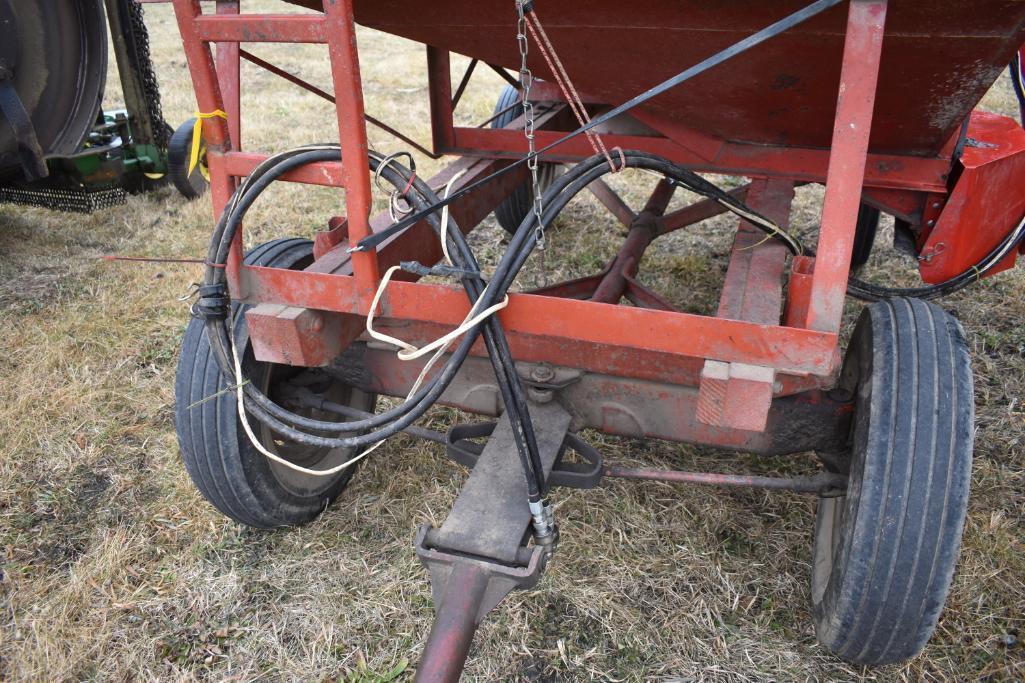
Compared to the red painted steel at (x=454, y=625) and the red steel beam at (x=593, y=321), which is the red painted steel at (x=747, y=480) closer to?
the red steel beam at (x=593, y=321)

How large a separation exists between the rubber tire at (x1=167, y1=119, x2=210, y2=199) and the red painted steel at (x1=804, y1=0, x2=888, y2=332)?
4.31 m

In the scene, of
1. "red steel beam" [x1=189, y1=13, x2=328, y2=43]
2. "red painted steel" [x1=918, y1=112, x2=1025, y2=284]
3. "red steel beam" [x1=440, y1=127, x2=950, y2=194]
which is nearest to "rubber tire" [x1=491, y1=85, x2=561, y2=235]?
"red steel beam" [x1=440, y1=127, x2=950, y2=194]

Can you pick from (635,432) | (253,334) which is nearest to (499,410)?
(635,432)

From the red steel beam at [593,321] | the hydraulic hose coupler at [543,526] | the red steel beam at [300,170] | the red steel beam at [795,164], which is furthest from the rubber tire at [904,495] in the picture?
the red steel beam at [300,170]

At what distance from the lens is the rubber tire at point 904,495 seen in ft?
5.43

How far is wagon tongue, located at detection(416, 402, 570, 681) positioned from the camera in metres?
1.50

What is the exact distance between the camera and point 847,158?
153 centimetres

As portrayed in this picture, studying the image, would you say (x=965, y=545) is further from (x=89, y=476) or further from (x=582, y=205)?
(x=582, y=205)

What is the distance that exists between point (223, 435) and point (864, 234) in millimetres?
3484

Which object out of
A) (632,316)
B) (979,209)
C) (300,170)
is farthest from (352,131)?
(979,209)

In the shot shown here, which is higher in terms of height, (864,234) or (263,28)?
(263,28)

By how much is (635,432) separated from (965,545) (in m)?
1.19

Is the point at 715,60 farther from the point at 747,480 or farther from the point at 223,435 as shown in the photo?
Result: the point at 223,435

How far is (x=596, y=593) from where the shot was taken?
88.5 inches
